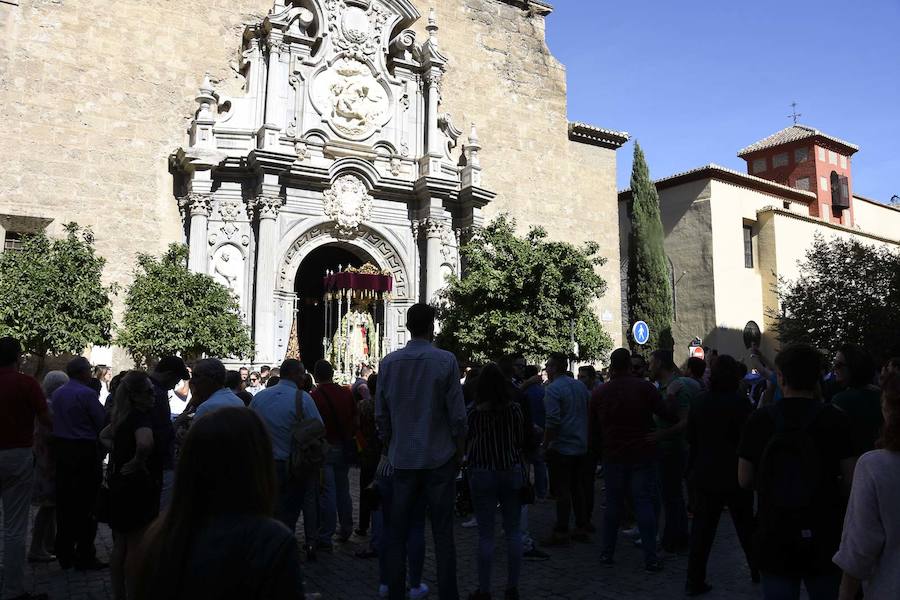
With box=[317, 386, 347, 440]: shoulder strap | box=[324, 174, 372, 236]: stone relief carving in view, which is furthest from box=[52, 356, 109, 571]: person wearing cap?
box=[324, 174, 372, 236]: stone relief carving

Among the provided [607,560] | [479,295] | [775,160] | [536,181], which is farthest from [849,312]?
[775,160]

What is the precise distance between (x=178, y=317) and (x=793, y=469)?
1295cm

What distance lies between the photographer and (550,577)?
5.93 m

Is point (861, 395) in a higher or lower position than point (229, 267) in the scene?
lower

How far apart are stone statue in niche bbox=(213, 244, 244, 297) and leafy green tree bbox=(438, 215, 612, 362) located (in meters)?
4.98

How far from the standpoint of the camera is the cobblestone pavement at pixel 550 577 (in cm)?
545

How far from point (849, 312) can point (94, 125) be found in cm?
1750

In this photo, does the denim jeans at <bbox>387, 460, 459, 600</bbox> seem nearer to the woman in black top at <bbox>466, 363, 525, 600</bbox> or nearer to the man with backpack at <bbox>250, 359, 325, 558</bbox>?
the woman in black top at <bbox>466, 363, 525, 600</bbox>

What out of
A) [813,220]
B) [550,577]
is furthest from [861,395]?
[813,220]

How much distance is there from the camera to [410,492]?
472 cm

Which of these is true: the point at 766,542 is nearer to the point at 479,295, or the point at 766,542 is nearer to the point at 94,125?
the point at 479,295

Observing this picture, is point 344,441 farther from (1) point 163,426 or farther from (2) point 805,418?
(2) point 805,418

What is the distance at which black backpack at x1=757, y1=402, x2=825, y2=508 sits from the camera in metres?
3.32

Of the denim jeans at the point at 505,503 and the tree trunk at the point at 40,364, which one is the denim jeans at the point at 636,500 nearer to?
the denim jeans at the point at 505,503
